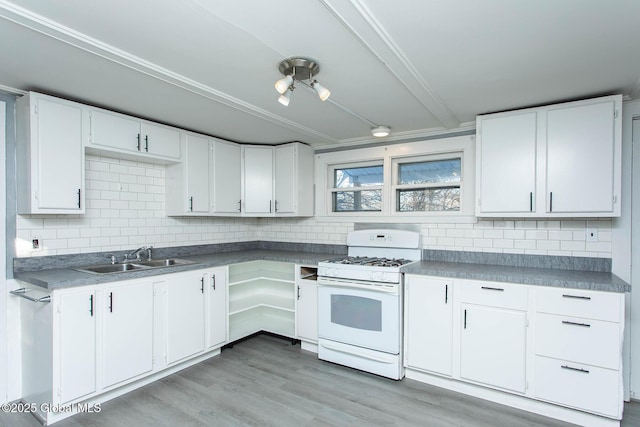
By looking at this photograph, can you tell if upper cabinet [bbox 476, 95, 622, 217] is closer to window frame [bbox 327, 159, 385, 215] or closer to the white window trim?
the white window trim

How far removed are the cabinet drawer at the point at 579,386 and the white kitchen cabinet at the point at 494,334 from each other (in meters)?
0.13

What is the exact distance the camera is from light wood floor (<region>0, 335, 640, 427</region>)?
93.8 inches

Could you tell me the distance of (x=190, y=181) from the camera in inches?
141

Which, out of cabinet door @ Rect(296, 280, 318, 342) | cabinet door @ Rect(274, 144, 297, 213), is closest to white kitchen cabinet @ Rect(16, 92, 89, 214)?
cabinet door @ Rect(274, 144, 297, 213)

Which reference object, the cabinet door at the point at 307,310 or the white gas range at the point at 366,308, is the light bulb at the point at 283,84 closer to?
the white gas range at the point at 366,308

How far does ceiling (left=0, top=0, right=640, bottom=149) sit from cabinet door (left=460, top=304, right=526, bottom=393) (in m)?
1.69

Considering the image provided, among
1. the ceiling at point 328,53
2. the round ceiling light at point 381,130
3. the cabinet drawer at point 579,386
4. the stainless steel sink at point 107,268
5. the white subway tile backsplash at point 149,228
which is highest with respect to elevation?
the ceiling at point 328,53

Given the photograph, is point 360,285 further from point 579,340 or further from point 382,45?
point 382,45

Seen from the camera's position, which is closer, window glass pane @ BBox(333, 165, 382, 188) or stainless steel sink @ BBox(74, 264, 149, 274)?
stainless steel sink @ BBox(74, 264, 149, 274)

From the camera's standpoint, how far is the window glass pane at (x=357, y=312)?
308 centimetres

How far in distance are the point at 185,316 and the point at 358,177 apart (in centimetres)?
241

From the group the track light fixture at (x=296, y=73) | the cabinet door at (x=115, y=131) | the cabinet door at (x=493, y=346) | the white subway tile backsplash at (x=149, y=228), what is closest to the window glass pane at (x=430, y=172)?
the white subway tile backsplash at (x=149, y=228)

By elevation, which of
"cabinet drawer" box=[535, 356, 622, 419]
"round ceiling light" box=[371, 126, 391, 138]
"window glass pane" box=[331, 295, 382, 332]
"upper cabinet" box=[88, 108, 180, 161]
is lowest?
"cabinet drawer" box=[535, 356, 622, 419]

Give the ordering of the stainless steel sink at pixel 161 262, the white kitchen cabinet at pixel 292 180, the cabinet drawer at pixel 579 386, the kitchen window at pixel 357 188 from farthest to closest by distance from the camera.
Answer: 1. the white kitchen cabinet at pixel 292 180
2. the kitchen window at pixel 357 188
3. the stainless steel sink at pixel 161 262
4. the cabinet drawer at pixel 579 386
